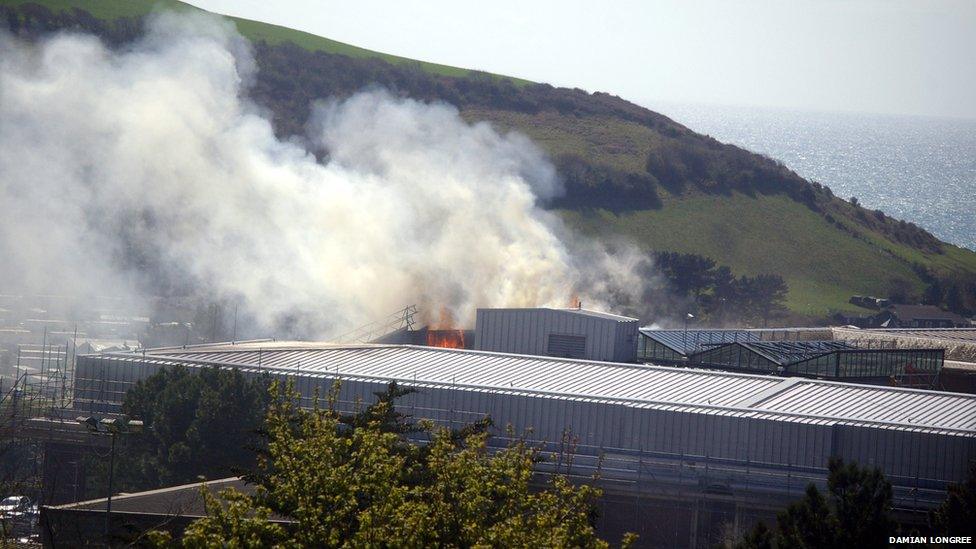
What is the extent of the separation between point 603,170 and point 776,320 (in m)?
36.2

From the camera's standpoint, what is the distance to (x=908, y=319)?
A: 12450 cm

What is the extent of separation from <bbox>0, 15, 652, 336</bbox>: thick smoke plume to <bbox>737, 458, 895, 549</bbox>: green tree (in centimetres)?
4720

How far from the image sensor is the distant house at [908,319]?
12269 cm

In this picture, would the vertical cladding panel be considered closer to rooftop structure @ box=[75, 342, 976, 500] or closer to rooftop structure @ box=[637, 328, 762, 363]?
rooftop structure @ box=[75, 342, 976, 500]

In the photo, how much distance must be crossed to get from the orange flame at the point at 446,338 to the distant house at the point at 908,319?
65.2 metres

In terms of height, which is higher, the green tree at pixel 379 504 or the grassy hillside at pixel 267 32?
the grassy hillside at pixel 267 32

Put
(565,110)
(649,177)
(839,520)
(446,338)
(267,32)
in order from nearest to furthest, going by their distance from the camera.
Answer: (839,520) → (446,338) → (649,177) → (565,110) → (267,32)

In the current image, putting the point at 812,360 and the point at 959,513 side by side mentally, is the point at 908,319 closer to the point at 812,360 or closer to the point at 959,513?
the point at 812,360

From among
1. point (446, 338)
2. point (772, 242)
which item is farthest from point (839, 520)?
point (772, 242)

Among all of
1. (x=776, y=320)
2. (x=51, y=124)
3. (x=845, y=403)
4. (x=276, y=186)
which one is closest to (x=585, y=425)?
(x=845, y=403)

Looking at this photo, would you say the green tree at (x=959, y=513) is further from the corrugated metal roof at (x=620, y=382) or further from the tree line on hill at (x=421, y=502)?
the corrugated metal roof at (x=620, y=382)

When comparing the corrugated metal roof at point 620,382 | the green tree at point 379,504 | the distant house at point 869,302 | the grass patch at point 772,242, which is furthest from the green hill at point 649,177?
the green tree at point 379,504

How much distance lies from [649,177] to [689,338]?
299 ft

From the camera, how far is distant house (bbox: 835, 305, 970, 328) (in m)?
123
